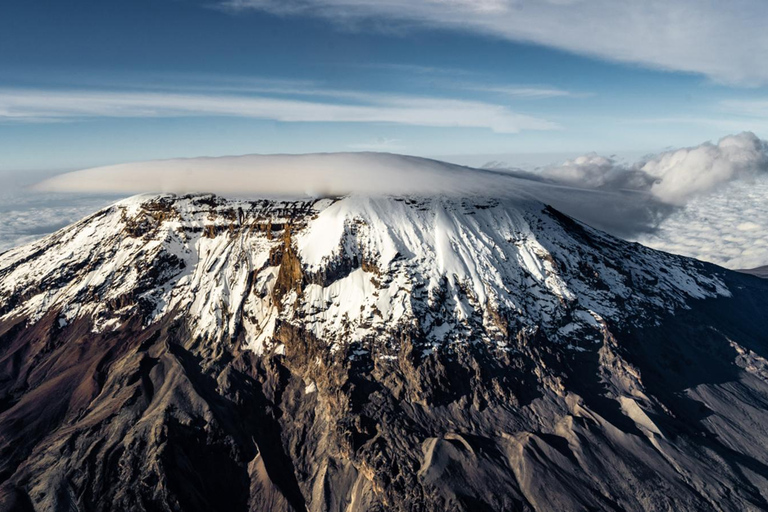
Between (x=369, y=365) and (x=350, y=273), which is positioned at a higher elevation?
(x=350, y=273)

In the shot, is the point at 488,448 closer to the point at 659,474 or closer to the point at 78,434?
the point at 659,474

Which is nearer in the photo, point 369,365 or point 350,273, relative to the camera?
point 369,365

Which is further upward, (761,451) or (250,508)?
(761,451)

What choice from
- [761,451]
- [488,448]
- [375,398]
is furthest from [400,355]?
[761,451]

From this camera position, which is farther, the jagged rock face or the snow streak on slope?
the snow streak on slope

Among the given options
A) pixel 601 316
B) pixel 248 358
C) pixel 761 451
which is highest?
pixel 601 316
